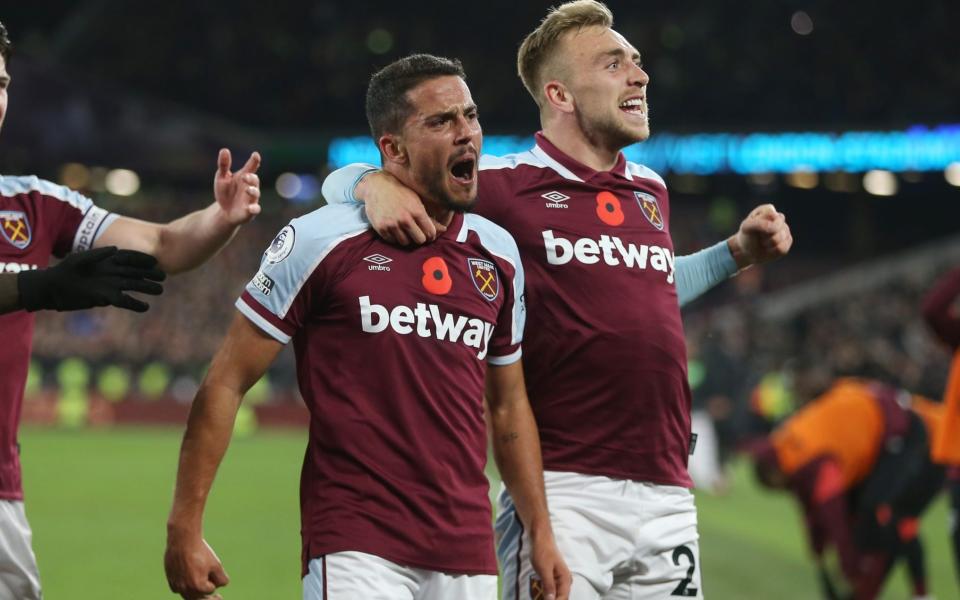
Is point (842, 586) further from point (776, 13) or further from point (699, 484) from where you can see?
point (776, 13)

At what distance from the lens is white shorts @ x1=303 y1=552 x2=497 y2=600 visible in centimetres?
335

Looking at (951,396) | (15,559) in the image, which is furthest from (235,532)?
(15,559)

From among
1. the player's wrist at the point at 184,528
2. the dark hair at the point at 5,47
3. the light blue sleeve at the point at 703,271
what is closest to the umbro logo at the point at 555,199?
the light blue sleeve at the point at 703,271

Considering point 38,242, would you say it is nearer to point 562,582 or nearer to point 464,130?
point 464,130

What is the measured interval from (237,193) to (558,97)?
1.10m

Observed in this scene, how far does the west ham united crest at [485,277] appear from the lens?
372 centimetres

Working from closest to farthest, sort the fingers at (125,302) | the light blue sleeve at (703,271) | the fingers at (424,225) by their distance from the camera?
1. the fingers at (125,302)
2. the fingers at (424,225)
3. the light blue sleeve at (703,271)

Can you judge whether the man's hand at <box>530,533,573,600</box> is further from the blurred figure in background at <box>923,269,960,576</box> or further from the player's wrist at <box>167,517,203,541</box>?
the blurred figure in background at <box>923,269,960,576</box>

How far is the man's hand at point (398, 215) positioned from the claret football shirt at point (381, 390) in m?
0.05

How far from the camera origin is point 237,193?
4.17 m

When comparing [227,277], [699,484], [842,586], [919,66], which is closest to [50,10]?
[227,277]

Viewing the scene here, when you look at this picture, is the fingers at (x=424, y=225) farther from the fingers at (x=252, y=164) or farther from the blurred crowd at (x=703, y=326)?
the blurred crowd at (x=703, y=326)

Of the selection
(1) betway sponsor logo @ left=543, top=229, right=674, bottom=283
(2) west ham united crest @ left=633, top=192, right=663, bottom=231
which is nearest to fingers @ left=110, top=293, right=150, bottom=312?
(1) betway sponsor logo @ left=543, top=229, right=674, bottom=283

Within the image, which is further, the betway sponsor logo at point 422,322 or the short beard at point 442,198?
the short beard at point 442,198
